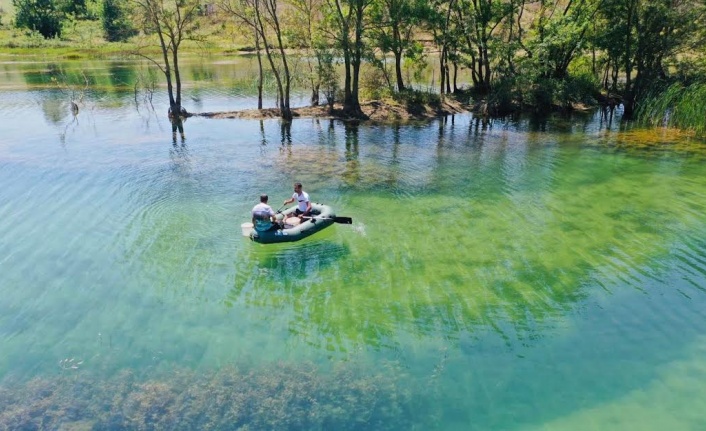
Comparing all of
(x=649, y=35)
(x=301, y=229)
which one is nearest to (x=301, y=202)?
(x=301, y=229)

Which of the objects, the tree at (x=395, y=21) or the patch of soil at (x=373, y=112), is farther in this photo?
the patch of soil at (x=373, y=112)

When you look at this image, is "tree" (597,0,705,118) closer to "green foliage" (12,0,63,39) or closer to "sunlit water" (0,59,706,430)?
"sunlit water" (0,59,706,430)

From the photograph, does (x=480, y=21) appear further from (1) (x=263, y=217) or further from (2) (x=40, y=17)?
(2) (x=40, y=17)

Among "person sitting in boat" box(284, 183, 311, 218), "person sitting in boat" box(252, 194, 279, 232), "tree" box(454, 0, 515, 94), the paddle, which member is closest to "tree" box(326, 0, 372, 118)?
"tree" box(454, 0, 515, 94)

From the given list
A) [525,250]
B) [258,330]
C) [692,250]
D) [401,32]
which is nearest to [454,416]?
[258,330]

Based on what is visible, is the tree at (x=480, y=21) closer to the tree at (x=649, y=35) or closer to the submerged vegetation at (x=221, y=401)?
the tree at (x=649, y=35)

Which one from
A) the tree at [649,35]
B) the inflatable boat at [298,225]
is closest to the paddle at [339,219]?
the inflatable boat at [298,225]

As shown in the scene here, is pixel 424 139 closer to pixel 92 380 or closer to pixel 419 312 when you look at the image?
pixel 419 312
